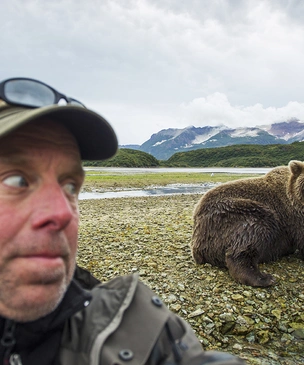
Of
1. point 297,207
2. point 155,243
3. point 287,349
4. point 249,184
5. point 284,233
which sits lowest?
point 287,349

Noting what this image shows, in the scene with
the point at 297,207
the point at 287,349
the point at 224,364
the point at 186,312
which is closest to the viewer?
the point at 224,364

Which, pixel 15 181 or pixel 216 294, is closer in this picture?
pixel 15 181

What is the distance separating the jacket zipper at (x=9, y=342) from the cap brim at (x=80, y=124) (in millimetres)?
921

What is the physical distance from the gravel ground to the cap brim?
11.9 ft

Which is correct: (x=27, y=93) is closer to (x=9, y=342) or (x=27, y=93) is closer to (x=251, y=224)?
(x=9, y=342)

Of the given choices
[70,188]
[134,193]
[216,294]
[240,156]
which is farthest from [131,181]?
[240,156]

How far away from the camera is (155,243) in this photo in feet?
28.5

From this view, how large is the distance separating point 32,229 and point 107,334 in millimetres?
624

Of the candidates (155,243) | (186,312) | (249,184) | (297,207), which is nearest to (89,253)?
(155,243)

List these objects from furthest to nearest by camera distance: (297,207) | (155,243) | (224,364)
Result: (155,243), (297,207), (224,364)

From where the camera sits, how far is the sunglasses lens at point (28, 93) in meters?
1.69

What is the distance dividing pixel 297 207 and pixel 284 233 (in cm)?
56

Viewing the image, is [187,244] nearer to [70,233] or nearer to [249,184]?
[249,184]

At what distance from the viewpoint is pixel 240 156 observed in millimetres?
152000
